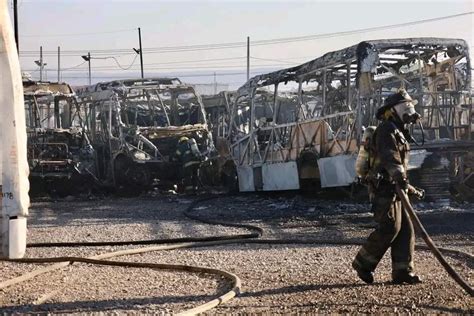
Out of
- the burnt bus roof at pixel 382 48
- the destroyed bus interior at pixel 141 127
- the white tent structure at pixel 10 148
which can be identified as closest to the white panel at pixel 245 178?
the destroyed bus interior at pixel 141 127

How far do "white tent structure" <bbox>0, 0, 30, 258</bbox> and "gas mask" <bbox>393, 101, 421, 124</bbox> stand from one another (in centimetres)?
332

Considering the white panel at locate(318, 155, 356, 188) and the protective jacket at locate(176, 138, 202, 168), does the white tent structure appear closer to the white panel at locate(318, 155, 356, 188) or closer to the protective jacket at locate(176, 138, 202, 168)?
the white panel at locate(318, 155, 356, 188)

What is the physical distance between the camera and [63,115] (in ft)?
64.6

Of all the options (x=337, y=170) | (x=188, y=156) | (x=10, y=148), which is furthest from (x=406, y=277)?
(x=188, y=156)

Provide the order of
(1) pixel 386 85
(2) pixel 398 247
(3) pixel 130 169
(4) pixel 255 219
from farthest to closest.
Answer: (3) pixel 130 169
(1) pixel 386 85
(4) pixel 255 219
(2) pixel 398 247

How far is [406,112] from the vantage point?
23.2 feet

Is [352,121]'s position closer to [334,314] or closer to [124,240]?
[124,240]

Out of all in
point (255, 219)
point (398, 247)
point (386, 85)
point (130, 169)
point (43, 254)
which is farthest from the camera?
point (130, 169)

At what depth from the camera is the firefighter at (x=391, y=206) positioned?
270 inches

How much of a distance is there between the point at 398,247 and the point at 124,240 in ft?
15.7

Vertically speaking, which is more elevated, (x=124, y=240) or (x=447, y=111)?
(x=447, y=111)

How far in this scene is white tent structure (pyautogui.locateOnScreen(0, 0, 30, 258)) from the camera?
5.99 m

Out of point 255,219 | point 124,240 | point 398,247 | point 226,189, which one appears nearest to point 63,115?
point 226,189

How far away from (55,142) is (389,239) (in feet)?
43.5
